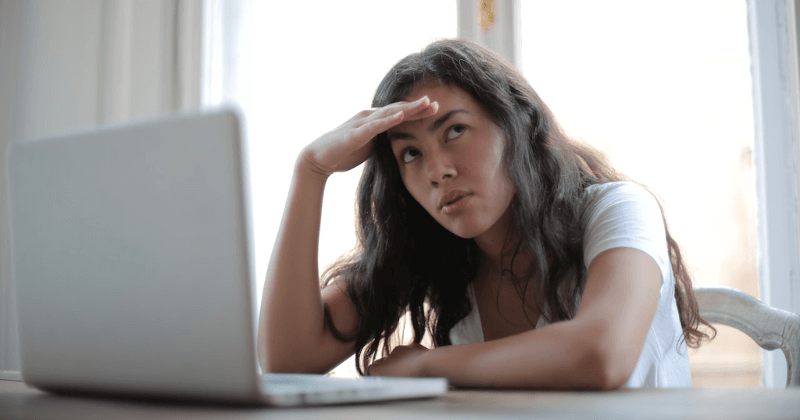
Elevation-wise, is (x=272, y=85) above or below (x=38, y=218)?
above

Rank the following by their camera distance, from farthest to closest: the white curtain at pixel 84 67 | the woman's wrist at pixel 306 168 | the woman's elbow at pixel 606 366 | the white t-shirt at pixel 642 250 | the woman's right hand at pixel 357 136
Answer: the white curtain at pixel 84 67 < the woman's wrist at pixel 306 168 < the woman's right hand at pixel 357 136 < the white t-shirt at pixel 642 250 < the woman's elbow at pixel 606 366

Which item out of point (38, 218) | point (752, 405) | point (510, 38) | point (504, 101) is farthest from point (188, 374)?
point (510, 38)

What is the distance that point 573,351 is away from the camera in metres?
0.75

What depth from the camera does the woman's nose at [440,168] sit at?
1076 mm

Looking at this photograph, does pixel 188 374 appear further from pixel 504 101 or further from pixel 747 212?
pixel 747 212

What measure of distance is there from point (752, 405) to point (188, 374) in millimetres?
391

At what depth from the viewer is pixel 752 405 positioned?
0.46 m

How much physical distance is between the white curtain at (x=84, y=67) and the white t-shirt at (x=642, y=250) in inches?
59.6

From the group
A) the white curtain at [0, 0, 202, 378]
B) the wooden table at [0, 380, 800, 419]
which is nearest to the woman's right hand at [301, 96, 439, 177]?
the wooden table at [0, 380, 800, 419]

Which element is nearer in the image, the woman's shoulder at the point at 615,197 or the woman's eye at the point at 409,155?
the woman's shoulder at the point at 615,197

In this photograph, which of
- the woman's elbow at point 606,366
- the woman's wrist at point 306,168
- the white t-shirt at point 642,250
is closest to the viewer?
the woman's elbow at point 606,366

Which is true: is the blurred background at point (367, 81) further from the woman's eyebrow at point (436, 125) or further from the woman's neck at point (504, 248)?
the woman's eyebrow at point (436, 125)

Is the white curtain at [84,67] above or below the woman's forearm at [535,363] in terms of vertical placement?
above

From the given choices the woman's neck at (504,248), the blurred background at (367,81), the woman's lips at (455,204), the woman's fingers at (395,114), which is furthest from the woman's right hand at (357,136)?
the blurred background at (367,81)
